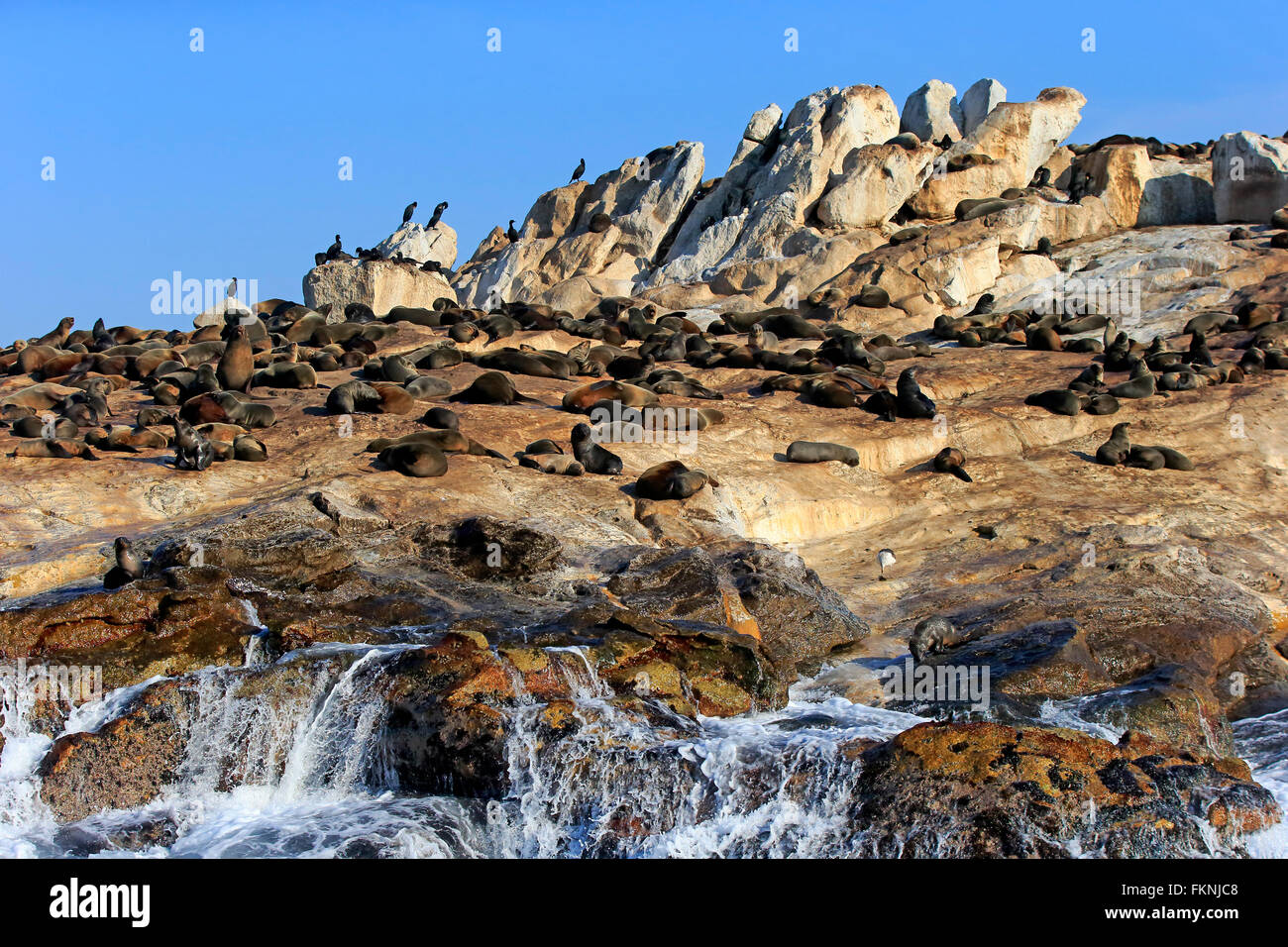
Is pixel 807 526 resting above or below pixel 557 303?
below

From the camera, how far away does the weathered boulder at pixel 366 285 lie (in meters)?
25.9

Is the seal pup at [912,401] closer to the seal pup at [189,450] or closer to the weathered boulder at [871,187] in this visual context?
the seal pup at [189,450]

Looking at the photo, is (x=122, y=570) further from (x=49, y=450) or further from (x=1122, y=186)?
(x=1122, y=186)

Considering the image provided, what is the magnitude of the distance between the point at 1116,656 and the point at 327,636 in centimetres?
575

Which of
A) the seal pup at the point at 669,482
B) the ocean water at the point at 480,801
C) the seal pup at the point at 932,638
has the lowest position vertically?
the ocean water at the point at 480,801

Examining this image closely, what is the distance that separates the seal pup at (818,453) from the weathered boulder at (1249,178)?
19.3 meters

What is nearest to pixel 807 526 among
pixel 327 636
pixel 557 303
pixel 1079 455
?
pixel 1079 455

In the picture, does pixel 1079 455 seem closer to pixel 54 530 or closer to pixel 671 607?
pixel 671 607

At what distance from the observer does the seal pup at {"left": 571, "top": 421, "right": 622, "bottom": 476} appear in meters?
12.9

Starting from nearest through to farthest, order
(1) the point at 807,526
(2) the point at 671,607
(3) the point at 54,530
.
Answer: (2) the point at 671,607
(3) the point at 54,530
(1) the point at 807,526

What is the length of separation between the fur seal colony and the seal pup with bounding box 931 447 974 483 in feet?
0.09

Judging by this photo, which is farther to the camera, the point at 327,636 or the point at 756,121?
the point at 756,121

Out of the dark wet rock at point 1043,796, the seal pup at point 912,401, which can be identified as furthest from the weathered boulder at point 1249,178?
the dark wet rock at point 1043,796

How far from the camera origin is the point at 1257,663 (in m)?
9.64
